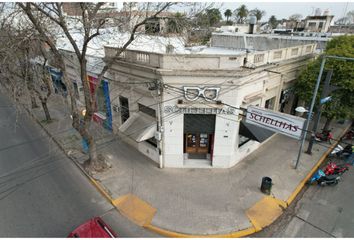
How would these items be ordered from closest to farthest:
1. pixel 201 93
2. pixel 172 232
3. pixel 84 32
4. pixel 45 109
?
pixel 172 232
pixel 84 32
pixel 201 93
pixel 45 109

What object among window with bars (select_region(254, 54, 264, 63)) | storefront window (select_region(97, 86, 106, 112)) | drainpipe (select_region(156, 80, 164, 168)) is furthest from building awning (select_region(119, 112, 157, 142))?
window with bars (select_region(254, 54, 264, 63))

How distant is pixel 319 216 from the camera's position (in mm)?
9102

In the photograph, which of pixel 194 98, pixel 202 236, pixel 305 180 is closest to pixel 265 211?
pixel 202 236

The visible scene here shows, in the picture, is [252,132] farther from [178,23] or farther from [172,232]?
[178,23]

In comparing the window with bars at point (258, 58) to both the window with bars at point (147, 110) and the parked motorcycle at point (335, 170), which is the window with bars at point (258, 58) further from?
the parked motorcycle at point (335, 170)

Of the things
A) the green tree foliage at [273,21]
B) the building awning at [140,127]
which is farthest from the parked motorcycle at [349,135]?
the green tree foliage at [273,21]

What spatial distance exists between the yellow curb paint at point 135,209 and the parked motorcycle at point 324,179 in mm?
8136

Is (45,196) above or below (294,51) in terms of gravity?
below

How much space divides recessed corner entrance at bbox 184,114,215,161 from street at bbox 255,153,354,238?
188 inches

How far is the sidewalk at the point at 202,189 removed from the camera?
8.71 m

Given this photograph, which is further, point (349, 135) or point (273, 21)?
point (273, 21)

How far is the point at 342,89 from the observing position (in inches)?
503

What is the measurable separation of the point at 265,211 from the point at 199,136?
15.8 feet

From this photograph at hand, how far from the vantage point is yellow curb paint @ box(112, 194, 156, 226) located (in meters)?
8.87
